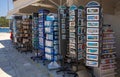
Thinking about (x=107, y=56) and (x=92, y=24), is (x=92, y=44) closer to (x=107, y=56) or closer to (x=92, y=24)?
(x=92, y=24)

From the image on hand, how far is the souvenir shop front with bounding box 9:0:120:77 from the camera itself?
236 inches

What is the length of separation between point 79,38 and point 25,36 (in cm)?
597

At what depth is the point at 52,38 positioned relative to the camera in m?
7.94

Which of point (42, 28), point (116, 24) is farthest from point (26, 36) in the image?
point (116, 24)

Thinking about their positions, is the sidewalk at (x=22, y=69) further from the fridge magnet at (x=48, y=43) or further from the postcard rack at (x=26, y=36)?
the postcard rack at (x=26, y=36)

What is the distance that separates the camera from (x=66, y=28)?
293 inches

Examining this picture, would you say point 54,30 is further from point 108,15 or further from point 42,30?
point 108,15

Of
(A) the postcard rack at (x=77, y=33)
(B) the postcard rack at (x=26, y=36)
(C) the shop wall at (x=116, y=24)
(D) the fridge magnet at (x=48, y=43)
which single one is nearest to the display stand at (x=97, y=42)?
(A) the postcard rack at (x=77, y=33)

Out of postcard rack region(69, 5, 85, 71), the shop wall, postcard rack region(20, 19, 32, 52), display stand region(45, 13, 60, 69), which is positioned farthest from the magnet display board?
postcard rack region(20, 19, 32, 52)

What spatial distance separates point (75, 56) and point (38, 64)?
8.26 feet

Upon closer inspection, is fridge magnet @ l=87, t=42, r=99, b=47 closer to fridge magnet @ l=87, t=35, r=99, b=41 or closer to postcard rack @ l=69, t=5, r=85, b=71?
fridge magnet @ l=87, t=35, r=99, b=41

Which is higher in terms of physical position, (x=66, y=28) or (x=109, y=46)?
(x=66, y=28)

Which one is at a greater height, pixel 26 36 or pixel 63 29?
pixel 63 29

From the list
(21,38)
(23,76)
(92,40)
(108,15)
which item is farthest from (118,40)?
(21,38)
